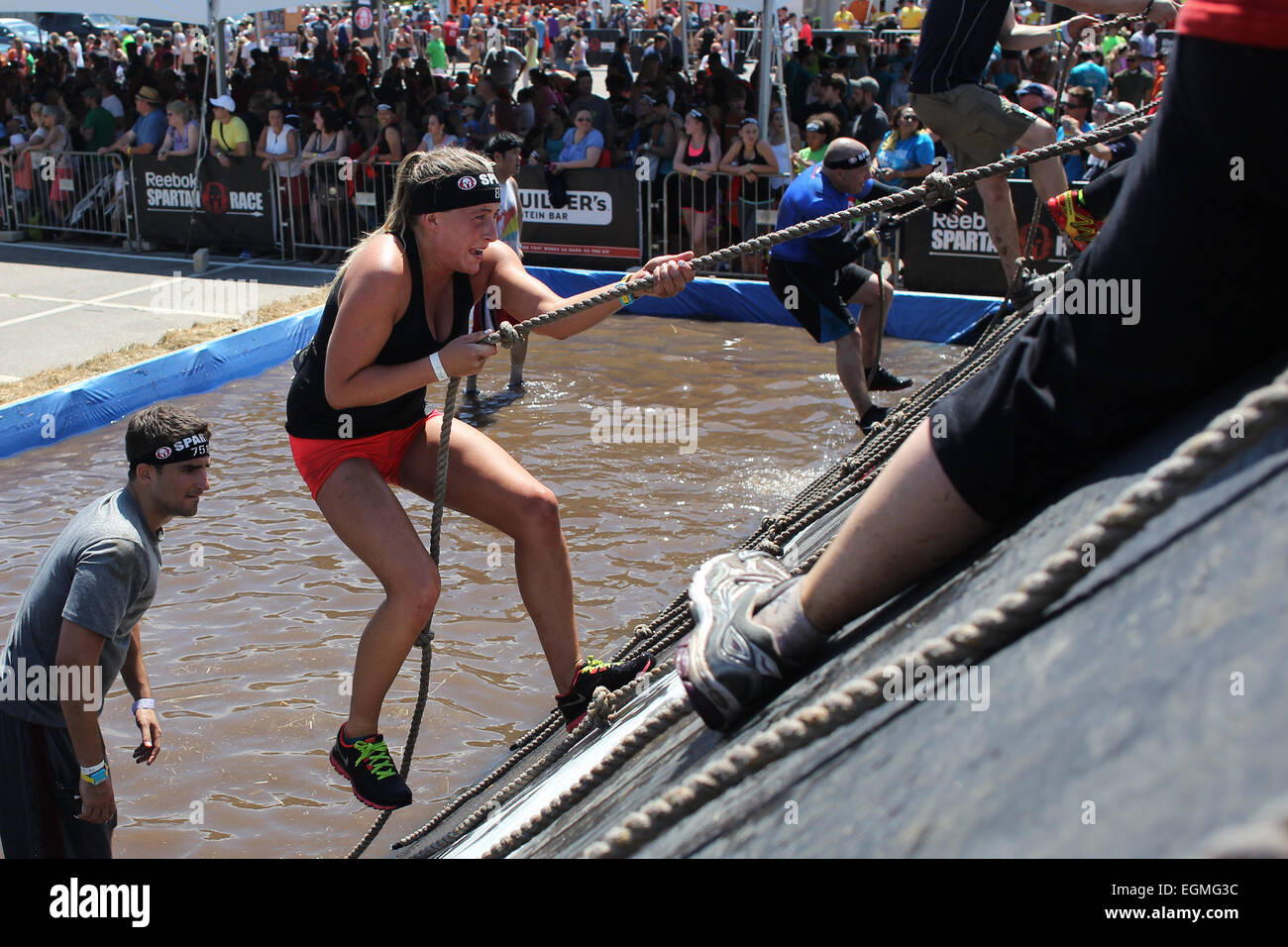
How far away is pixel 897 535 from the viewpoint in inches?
76.2

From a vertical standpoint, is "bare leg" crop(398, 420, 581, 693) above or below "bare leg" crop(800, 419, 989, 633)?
below

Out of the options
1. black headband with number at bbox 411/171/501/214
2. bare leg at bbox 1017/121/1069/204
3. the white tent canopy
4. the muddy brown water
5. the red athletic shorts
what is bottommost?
the muddy brown water

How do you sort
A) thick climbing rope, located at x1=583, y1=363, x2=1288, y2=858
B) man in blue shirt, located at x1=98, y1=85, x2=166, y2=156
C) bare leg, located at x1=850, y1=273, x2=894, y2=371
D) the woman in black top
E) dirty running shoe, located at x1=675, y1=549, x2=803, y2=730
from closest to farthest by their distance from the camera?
thick climbing rope, located at x1=583, y1=363, x2=1288, y2=858
dirty running shoe, located at x1=675, y1=549, x2=803, y2=730
bare leg, located at x1=850, y1=273, x2=894, y2=371
the woman in black top
man in blue shirt, located at x1=98, y1=85, x2=166, y2=156

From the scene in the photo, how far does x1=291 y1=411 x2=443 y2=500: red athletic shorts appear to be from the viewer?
12.2 ft

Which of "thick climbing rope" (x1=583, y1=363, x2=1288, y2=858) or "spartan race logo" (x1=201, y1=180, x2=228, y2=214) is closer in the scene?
"thick climbing rope" (x1=583, y1=363, x2=1288, y2=858)

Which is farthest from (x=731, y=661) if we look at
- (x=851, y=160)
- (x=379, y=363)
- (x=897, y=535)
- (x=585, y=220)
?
(x=585, y=220)

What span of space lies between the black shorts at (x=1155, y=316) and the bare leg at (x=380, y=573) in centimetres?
210

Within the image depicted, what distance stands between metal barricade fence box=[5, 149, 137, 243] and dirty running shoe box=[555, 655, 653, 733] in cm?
1411

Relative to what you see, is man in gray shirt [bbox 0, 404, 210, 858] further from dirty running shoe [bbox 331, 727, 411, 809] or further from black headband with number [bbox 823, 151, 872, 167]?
black headband with number [bbox 823, 151, 872, 167]

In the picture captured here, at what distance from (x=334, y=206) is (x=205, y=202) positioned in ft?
6.68

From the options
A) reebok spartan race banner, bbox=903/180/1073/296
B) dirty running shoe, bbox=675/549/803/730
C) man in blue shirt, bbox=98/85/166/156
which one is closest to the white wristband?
dirty running shoe, bbox=675/549/803/730

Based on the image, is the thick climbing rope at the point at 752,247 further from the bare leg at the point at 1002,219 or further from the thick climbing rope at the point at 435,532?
the bare leg at the point at 1002,219

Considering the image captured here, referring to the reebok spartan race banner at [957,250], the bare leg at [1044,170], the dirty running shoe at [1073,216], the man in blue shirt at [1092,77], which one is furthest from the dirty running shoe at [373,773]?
the man in blue shirt at [1092,77]

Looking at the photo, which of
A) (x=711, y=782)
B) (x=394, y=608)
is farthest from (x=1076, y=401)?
(x=394, y=608)
